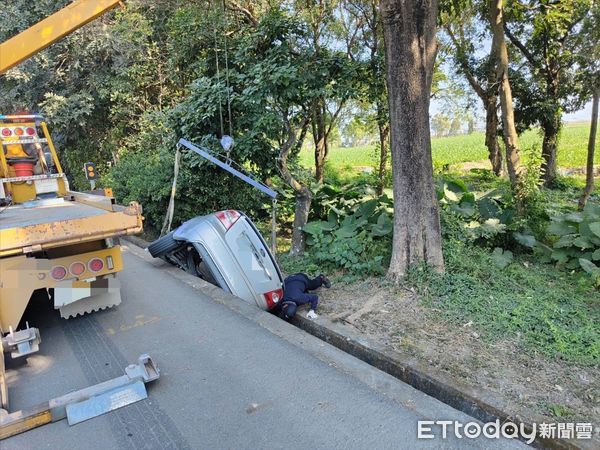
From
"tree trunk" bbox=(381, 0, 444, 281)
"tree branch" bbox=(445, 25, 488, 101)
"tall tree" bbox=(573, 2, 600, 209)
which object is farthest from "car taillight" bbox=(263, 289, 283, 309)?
"tree branch" bbox=(445, 25, 488, 101)

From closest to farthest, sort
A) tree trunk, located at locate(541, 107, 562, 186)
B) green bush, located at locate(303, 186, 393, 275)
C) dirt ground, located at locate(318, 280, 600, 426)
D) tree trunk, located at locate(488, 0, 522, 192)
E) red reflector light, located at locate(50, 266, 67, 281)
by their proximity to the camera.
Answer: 1. dirt ground, located at locate(318, 280, 600, 426)
2. red reflector light, located at locate(50, 266, 67, 281)
3. green bush, located at locate(303, 186, 393, 275)
4. tree trunk, located at locate(488, 0, 522, 192)
5. tree trunk, located at locate(541, 107, 562, 186)

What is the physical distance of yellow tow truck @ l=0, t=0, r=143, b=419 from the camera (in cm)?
357

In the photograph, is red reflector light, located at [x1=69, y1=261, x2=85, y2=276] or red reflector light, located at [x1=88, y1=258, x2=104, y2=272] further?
red reflector light, located at [x1=88, y1=258, x2=104, y2=272]

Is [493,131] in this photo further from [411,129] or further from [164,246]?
[164,246]

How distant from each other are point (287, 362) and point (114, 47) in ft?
39.2

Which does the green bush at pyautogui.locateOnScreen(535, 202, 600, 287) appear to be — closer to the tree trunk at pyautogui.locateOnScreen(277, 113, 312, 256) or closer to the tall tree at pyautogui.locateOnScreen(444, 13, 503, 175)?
the tree trunk at pyautogui.locateOnScreen(277, 113, 312, 256)

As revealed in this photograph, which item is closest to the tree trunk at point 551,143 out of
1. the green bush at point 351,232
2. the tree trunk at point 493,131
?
the tree trunk at point 493,131

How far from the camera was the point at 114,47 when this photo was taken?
12.2m

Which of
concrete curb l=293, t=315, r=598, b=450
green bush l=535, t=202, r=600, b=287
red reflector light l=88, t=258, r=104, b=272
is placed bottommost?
concrete curb l=293, t=315, r=598, b=450

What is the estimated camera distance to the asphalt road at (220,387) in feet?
9.15

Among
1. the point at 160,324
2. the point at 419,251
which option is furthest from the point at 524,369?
the point at 160,324

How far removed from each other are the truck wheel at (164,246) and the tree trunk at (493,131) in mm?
12424

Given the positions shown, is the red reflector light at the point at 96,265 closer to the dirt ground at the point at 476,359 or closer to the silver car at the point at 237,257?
the silver car at the point at 237,257

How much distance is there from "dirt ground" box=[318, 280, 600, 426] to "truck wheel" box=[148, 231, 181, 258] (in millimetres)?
2605
